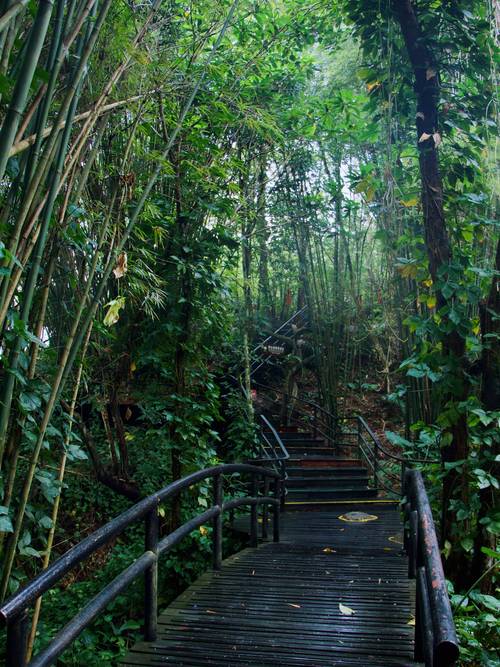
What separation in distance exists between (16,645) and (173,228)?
4582 mm

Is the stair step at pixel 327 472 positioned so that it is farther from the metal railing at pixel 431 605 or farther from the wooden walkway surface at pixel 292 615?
the metal railing at pixel 431 605

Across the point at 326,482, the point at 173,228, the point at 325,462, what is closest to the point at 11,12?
the point at 173,228

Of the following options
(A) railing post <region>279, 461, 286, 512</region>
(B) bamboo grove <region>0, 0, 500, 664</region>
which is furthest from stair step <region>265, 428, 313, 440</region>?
(B) bamboo grove <region>0, 0, 500, 664</region>

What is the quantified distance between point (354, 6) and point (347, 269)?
7.63 m

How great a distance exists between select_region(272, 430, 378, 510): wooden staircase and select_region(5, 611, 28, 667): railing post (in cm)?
753

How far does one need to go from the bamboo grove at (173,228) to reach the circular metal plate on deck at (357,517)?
1555 mm

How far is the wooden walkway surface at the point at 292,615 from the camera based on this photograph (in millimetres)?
2424

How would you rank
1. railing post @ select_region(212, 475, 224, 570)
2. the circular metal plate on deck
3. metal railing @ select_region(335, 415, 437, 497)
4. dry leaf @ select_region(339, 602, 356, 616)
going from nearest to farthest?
dry leaf @ select_region(339, 602, 356, 616) < railing post @ select_region(212, 475, 224, 570) < the circular metal plate on deck < metal railing @ select_region(335, 415, 437, 497)

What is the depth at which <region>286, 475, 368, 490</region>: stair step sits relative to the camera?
9.50 metres

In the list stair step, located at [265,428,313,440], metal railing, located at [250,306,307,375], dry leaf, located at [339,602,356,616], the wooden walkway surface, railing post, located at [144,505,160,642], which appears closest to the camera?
the wooden walkway surface

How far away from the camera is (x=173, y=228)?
5.66m

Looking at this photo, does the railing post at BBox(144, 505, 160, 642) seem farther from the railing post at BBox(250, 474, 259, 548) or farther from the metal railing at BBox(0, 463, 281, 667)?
the railing post at BBox(250, 474, 259, 548)

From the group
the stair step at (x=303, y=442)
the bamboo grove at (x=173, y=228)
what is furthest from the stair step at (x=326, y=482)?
the stair step at (x=303, y=442)

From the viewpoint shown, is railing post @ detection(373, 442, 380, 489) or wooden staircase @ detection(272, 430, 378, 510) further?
wooden staircase @ detection(272, 430, 378, 510)
